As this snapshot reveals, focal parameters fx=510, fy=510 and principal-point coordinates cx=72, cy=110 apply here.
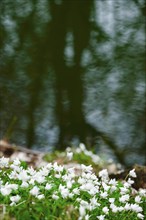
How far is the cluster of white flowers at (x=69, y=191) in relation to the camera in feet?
9.50

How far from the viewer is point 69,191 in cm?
315

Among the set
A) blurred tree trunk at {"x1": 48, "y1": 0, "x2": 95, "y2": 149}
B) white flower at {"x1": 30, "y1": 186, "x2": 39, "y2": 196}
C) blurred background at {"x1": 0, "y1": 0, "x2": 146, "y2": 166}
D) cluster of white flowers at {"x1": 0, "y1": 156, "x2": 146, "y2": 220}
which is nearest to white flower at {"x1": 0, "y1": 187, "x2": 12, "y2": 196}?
cluster of white flowers at {"x1": 0, "y1": 156, "x2": 146, "y2": 220}

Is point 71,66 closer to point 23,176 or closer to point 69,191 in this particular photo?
point 69,191

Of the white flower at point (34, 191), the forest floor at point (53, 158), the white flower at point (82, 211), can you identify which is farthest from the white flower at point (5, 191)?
the forest floor at point (53, 158)

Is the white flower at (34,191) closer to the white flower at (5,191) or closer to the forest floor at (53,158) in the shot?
the white flower at (5,191)

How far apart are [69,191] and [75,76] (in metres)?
6.98

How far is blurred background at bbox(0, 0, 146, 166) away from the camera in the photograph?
8914mm

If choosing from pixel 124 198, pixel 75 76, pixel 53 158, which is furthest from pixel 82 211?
pixel 75 76

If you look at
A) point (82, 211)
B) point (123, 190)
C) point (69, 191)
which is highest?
point (82, 211)

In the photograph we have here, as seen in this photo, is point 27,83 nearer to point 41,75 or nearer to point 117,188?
point 41,75

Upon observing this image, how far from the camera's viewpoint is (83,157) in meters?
7.02

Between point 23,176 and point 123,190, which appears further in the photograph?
point 123,190

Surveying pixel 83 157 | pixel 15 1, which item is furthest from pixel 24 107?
pixel 15 1

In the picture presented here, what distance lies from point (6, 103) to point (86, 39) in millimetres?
2996
